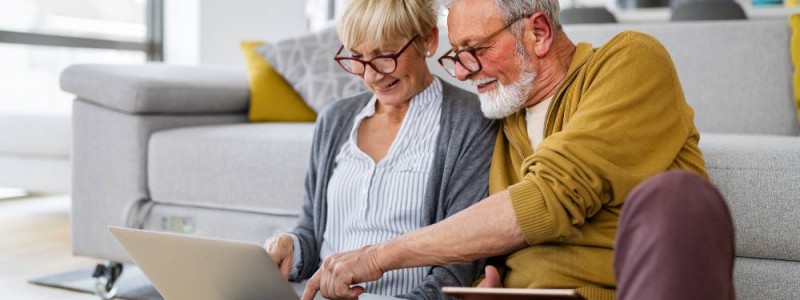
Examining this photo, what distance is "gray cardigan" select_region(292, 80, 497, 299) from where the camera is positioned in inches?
62.6

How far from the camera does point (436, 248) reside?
1.40 meters

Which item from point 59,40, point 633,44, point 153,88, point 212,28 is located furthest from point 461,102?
point 212,28

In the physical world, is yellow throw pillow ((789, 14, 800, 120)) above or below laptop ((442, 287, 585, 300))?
above

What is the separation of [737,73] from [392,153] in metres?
1.14

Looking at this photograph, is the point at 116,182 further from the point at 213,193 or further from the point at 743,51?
the point at 743,51

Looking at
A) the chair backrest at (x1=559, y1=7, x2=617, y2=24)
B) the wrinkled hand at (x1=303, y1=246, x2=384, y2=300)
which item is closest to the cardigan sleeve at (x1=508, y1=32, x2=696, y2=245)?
the wrinkled hand at (x1=303, y1=246, x2=384, y2=300)

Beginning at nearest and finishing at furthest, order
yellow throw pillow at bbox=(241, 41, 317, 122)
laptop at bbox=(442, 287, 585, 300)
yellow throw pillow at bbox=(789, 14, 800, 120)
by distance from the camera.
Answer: laptop at bbox=(442, 287, 585, 300)
yellow throw pillow at bbox=(789, 14, 800, 120)
yellow throw pillow at bbox=(241, 41, 317, 122)

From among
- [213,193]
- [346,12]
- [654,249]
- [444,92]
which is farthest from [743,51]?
[654,249]

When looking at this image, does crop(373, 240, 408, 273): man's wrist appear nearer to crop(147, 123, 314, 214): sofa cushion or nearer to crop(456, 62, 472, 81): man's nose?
crop(456, 62, 472, 81): man's nose

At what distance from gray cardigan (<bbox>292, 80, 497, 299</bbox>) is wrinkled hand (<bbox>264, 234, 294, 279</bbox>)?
0.04m

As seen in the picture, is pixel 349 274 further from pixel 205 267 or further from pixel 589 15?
pixel 589 15

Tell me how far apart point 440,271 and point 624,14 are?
10.8 feet

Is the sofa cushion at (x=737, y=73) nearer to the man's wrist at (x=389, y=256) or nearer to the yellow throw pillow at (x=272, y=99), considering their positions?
the yellow throw pillow at (x=272, y=99)

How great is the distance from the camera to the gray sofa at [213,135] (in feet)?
7.74
